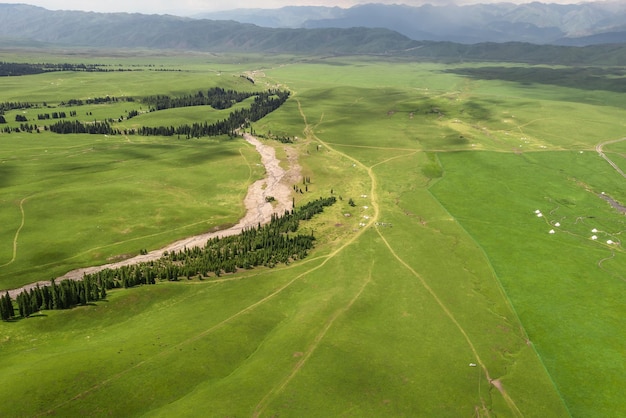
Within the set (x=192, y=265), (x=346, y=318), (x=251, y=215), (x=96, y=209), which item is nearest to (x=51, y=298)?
(x=192, y=265)

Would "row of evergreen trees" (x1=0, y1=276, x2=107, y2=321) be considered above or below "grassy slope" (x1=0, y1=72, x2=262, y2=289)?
below

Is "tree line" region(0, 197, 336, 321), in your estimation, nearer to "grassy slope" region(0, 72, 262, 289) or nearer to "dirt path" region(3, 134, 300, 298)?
"dirt path" region(3, 134, 300, 298)

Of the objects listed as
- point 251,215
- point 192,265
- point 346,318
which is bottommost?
point 346,318

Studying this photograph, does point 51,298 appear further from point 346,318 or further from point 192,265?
point 346,318

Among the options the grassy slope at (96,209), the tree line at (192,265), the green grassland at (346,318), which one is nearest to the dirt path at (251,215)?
the grassy slope at (96,209)

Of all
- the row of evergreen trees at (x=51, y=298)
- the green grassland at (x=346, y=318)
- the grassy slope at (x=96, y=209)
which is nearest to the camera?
the green grassland at (x=346, y=318)

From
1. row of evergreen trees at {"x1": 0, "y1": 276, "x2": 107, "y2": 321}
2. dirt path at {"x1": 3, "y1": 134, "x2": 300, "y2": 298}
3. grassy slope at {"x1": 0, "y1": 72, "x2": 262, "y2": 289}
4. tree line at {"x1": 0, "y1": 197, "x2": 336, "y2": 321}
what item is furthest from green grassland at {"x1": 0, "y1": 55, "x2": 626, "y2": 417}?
dirt path at {"x1": 3, "y1": 134, "x2": 300, "y2": 298}

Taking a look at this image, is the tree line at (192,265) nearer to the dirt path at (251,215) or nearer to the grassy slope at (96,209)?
the dirt path at (251,215)

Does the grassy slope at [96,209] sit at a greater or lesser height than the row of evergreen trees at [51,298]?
greater

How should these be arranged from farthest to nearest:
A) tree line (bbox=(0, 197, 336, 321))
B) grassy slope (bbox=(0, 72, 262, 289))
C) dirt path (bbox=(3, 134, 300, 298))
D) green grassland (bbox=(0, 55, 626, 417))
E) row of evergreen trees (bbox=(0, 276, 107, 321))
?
grassy slope (bbox=(0, 72, 262, 289))
dirt path (bbox=(3, 134, 300, 298))
tree line (bbox=(0, 197, 336, 321))
row of evergreen trees (bbox=(0, 276, 107, 321))
green grassland (bbox=(0, 55, 626, 417))
